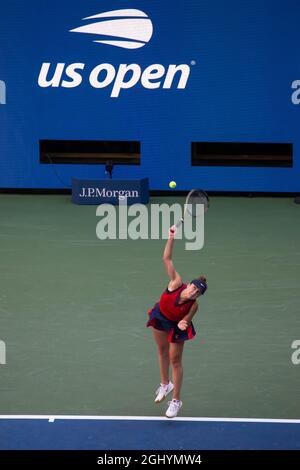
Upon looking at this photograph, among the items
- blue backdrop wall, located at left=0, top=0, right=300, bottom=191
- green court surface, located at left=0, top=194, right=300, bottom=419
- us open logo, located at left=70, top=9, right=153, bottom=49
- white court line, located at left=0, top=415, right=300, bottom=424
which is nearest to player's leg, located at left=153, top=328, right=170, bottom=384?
green court surface, located at left=0, top=194, right=300, bottom=419

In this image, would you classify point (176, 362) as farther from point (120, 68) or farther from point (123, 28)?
point (123, 28)

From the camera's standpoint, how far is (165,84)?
19797 mm

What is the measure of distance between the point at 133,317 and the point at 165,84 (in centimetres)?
868

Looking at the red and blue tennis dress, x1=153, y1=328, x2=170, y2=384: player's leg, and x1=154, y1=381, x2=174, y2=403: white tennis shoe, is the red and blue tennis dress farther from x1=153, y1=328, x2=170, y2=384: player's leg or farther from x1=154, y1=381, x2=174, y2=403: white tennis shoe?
x1=154, y1=381, x2=174, y2=403: white tennis shoe

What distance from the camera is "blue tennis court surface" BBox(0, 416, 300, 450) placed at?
8438 millimetres

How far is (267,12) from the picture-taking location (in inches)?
768

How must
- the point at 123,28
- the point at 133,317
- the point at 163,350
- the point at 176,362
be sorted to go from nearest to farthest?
the point at 176,362 → the point at 163,350 → the point at 133,317 → the point at 123,28

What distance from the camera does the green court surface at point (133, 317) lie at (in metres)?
9.70

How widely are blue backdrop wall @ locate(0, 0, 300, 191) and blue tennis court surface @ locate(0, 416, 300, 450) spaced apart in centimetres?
1151

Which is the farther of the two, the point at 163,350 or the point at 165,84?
the point at 165,84

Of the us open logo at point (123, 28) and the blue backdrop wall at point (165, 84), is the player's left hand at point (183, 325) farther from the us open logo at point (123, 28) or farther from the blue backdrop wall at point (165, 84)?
the us open logo at point (123, 28)

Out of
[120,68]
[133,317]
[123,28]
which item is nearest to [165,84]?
[120,68]
